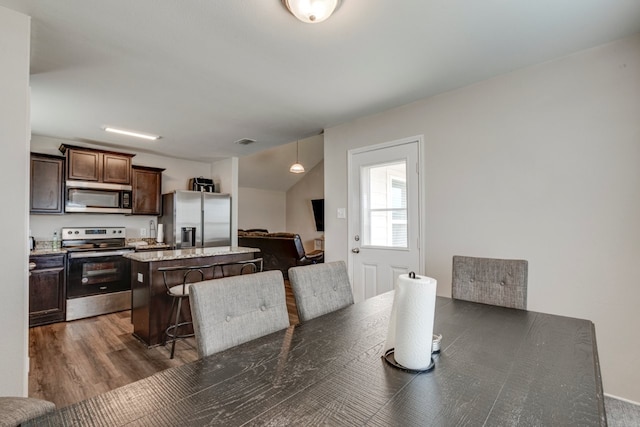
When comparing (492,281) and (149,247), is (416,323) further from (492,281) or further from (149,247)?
(149,247)

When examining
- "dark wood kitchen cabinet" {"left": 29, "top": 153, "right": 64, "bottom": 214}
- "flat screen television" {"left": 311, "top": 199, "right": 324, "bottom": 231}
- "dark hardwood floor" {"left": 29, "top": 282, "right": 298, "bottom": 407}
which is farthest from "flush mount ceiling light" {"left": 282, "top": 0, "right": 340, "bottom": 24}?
"flat screen television" {"left": 311, "top": 199, "right": 324, "bottom": 231}

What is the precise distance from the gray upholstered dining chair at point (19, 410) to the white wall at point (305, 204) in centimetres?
804

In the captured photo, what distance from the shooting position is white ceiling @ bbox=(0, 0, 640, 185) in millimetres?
1677

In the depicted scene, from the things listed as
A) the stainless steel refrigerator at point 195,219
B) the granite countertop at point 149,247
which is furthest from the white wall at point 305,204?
the granite countertop at point 149,247

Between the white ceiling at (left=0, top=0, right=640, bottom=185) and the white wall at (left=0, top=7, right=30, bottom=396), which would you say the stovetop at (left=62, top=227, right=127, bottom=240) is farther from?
the white wall at (left=0, top=7, right=30, bottom=396)

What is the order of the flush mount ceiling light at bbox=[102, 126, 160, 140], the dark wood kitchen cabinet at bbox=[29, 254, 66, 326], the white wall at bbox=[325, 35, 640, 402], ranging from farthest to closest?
the flush mount ceiling light at bbox=[102, 126, 160, 140], the dark wood kitchen cabinet at bbox=[29, 254, 66, 326], the white wall at bbox=[325, 35, 640, 402]

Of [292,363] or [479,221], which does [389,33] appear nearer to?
[479,221]

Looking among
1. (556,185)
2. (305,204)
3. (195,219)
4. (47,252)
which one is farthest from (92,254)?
(305,204)

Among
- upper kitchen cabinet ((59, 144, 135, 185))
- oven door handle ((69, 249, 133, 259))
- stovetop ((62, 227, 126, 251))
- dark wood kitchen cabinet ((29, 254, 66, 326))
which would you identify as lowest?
dark wood kitchen cabinet ((29, 254, 66, 326))

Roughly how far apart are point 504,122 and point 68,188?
4.99 meters

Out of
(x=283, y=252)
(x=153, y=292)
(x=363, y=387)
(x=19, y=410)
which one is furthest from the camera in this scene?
(x=283, y=252)

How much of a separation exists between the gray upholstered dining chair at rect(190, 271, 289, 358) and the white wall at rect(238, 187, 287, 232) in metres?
7.64

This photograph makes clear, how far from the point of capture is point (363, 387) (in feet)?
2.86

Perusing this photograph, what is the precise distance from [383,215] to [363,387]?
2411 millimetres
